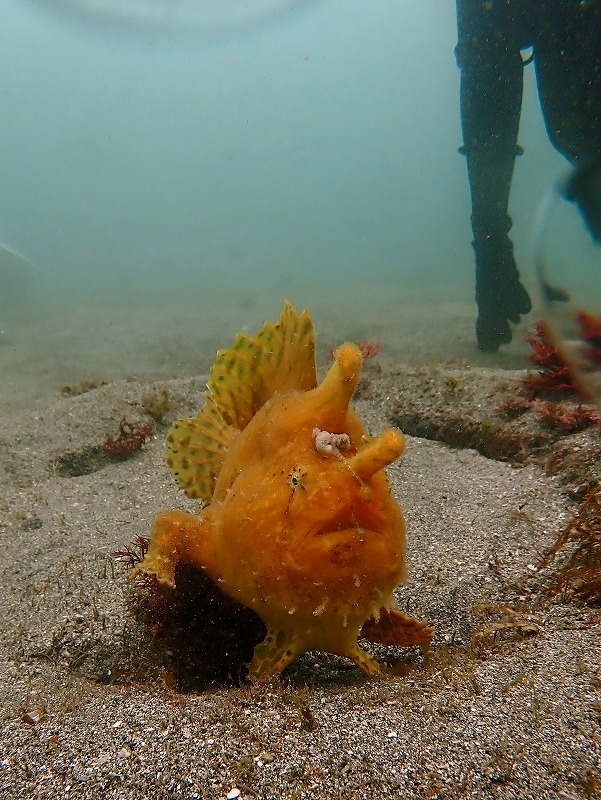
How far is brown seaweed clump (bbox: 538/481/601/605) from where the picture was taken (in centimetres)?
281

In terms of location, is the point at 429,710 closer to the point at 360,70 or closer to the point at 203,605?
the point at 203,605

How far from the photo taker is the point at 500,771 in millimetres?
1710

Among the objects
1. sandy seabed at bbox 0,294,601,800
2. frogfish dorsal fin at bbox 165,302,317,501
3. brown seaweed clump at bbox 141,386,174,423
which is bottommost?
brown seaweed clump at bbox 141,386,174,423

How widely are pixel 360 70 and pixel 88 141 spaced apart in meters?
83.1

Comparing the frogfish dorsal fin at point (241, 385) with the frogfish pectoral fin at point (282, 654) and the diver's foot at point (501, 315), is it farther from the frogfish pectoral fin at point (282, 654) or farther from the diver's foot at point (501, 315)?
the diver's foot at point (501, 315)

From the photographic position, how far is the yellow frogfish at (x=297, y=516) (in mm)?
1963

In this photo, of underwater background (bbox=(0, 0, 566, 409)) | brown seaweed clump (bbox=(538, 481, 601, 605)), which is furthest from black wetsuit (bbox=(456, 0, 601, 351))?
underwater background (bbox=(0, 0, 566, 409))

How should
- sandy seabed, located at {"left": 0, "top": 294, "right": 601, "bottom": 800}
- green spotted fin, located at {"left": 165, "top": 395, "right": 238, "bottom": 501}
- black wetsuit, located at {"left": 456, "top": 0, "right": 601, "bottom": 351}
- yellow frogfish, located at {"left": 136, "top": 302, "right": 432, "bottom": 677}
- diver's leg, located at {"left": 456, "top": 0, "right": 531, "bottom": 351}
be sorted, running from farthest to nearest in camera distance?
diver's leg, located at {"left": 456, "top": 0, "right": 531, "bottom": 351} < black wetsuit, located at {"left": 456, "top": 0, "right": 601, "bottom": 351} < green spotted fin, located at {"left": 165, "top": 395, "right": 238, "bottom": 501} < yellow frogfish, located at {"left": 136, "top": 302, "right": 432, "bottom": 677} < sandy seabed, located at {"left": 0, "top": 294, "right": 601, "bottom": 800}

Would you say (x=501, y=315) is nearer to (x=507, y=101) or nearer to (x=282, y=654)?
(x=507, y=101)

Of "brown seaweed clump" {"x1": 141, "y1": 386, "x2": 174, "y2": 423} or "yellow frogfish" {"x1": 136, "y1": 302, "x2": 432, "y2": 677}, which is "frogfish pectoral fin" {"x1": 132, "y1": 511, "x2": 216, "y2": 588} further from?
"brown seaweed clump" {"x1": 141, "y1": 386, "x2": 174, "y2": 423}

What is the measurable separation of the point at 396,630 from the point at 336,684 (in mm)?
399

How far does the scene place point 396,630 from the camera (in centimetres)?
249

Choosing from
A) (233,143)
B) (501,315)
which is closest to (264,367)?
(501,315)

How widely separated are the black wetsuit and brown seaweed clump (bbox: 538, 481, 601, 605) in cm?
554
